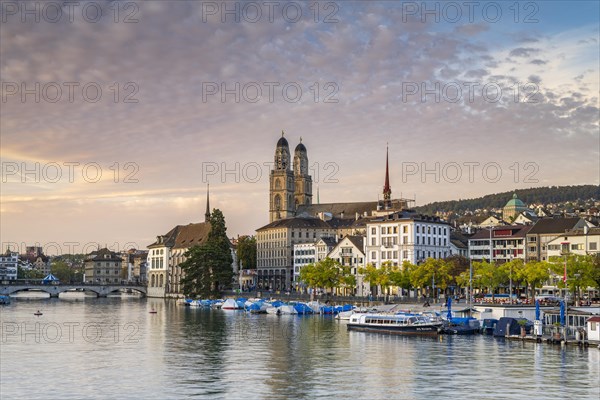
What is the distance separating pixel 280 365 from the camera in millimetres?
56250

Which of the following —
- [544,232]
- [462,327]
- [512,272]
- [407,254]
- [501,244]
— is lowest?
[462,327]

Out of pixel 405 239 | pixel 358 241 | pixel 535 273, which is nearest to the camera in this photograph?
pixel 535 273

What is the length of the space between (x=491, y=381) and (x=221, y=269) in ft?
357

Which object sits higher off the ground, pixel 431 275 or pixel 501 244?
pixel 501 244

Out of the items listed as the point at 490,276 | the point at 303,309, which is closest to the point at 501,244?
the point at 490,276

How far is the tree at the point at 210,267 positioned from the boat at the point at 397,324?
69739mm

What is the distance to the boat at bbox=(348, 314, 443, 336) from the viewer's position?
3142 inches

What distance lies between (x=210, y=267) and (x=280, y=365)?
332 feet

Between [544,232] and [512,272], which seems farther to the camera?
[544,232]

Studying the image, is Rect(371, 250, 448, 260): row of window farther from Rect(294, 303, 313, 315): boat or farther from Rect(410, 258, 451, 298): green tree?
Rect(294, 303, 313, 315): boat

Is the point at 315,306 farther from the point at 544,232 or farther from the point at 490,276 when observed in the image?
the point at 544,232

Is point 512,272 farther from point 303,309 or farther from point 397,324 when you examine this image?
point 397,324

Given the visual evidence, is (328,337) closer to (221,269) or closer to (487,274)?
(487,274)

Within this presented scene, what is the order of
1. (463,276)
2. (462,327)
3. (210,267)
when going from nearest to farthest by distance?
(462,327), (463,276), (210,267)
